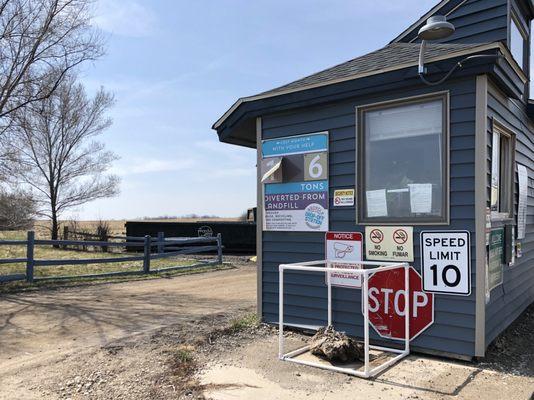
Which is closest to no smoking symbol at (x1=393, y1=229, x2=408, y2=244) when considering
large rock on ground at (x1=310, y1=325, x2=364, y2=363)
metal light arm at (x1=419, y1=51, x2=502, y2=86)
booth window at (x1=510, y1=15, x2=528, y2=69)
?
large rock on ground at (x1=310, y1=325, x2=364, y2=363)

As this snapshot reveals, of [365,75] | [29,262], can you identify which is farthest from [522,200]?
[29,262]

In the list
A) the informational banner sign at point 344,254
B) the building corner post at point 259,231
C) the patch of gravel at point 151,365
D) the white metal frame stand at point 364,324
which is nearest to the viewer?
the patch of gravel at point 151,365

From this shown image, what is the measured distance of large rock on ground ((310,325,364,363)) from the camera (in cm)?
472

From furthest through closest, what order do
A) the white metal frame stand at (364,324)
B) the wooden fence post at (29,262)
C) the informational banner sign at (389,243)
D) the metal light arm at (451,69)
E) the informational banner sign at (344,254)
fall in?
the wooden fence post at (29,262), the informational banner sign at (344,254), the informational banner sign at (389,243), the metal light arm at (451,69), the white metal frame stand at (364,324)

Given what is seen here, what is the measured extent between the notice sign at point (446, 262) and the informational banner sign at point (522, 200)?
88.3 inches

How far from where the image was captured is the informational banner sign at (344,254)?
18.0ft

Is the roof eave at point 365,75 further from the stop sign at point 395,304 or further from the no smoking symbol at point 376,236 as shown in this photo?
the stop sign at point 395,304

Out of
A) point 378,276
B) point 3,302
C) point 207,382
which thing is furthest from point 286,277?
point 3,302

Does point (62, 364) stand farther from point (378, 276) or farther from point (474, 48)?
point (474, 48)

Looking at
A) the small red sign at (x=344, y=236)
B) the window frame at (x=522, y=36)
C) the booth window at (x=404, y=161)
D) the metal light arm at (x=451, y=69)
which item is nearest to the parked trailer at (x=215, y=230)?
the window frame at (x=522, y=36)

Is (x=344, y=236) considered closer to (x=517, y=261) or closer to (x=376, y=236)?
(x=376, y=236)

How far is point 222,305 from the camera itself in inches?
322

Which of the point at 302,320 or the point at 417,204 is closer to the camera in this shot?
the point at 417,204

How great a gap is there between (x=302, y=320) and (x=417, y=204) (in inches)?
81.6
